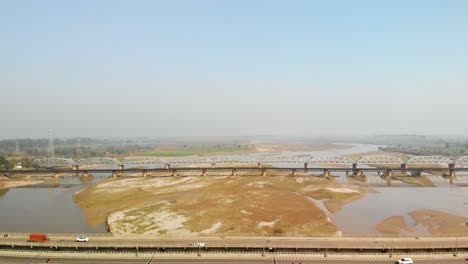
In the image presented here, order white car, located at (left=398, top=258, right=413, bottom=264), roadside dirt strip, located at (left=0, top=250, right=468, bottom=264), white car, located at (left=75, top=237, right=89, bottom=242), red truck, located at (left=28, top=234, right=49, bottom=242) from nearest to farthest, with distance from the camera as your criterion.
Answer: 1. white car, located at (left=398, top=258, right=413, bottom=264)
2. roadside dirt strip, located at (left=0, top=250, right=468, bottom=264)
3. red truck, located at (left=28, top=234, right=49, bottom=242)
4. white car, located at (left=75, top=237, right=89, bottom=242)

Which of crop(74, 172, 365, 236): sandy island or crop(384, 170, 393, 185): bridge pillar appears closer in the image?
crop(74, 172, 365, 236): sandy island

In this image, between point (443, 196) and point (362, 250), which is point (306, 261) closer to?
point (362, 250)

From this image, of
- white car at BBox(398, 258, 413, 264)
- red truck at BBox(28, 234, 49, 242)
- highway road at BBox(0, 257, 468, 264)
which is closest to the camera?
white car at BBox(398, 258, 413, 264)

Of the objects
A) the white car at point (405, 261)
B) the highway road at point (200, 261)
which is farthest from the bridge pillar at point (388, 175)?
the white car at point (405, 261)

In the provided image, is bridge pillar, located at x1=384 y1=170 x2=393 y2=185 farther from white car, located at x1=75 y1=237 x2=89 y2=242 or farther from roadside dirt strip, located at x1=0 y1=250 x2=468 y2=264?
white car, located at x1=75 y1=237 x2=89 y2=242

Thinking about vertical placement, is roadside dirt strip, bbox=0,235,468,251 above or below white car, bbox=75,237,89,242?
below

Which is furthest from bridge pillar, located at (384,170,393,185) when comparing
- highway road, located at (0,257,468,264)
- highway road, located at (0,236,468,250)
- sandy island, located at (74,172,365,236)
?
highway road, located at (0,257,468,264)

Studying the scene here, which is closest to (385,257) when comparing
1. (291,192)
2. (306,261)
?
(306,261)

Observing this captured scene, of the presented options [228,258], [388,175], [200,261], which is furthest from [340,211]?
[388,175]

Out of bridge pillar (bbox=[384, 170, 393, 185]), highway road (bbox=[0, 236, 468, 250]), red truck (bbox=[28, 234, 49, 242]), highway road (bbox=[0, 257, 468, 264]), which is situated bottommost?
bridge pillar (bbox=[384, 170, 393, 185])

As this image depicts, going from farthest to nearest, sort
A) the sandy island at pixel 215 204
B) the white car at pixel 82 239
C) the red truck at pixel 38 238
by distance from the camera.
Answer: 1. the sandy island at pixel 215 204
2. the white car at pixel 82 239
3. the red truck at pixel 38 238

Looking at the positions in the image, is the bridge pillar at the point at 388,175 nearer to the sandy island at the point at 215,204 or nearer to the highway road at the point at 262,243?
the sandy island at the point at 215,204
